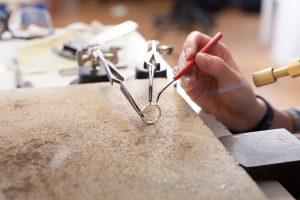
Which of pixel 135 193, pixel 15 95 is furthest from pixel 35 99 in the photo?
pixel 135 193

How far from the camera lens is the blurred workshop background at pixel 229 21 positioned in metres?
2.19

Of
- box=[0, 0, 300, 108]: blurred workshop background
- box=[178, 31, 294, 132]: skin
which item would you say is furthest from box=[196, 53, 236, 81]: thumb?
box=[0, 0, 300, 108]: blurred workshop background

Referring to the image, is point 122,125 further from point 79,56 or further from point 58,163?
point 79,56

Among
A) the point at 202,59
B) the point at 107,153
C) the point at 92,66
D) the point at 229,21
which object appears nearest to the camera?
the point at 107,153

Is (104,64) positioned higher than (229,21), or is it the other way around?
(104,64)

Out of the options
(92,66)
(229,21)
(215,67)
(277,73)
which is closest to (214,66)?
(215,67)

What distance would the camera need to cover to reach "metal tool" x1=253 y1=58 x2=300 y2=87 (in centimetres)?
51

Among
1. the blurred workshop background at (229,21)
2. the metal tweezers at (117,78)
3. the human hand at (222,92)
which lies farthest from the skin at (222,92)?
the blurred workshop background at (229,21)

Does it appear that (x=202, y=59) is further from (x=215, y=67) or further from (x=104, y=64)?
(x=104, y=64)

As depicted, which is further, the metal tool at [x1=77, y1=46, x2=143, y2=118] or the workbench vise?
the workbench vise

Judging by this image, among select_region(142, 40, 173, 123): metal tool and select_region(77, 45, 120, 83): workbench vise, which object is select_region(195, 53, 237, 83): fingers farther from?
select_region(77, 45, 120, 83): workbench vise

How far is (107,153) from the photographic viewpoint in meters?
0.45

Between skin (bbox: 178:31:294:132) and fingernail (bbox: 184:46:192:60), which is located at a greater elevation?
→ fingernail (bbox: 184:46:192:60)

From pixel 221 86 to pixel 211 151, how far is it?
238 mm
